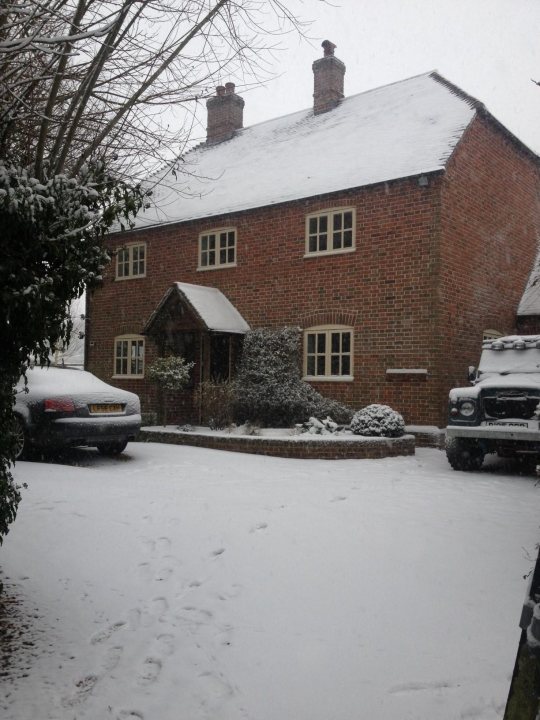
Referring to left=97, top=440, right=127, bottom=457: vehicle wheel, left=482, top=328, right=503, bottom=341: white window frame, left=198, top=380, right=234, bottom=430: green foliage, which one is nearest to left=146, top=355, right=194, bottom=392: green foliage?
left=198, top=380, right=234, bottom=430: green foliage

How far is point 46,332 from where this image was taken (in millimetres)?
3367

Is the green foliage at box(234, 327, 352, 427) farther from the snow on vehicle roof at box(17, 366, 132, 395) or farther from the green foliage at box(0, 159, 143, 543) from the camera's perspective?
the green foliage at box(0, 159, 143, 543)

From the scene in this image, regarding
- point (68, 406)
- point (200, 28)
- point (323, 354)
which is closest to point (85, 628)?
point (200, 28)

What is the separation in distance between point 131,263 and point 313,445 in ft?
34.9

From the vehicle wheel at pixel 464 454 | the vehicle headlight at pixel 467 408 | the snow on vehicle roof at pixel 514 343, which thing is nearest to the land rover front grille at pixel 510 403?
the vehicle headlight at pixel 467 408

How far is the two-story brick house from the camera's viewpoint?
44.4 feet

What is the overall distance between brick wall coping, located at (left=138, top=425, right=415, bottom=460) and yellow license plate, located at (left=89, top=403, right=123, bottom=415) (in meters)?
2.65

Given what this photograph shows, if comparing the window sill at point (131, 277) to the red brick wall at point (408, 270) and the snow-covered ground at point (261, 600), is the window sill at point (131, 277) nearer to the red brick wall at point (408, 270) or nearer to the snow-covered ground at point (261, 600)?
the red brick wall at point (408, 270)

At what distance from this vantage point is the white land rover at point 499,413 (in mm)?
9258

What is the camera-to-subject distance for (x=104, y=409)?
9.59m

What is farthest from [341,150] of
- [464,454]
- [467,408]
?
[464,454]

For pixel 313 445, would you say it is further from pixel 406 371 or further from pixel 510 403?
pixel 406 371

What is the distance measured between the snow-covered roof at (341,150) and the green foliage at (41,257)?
945 centimetres

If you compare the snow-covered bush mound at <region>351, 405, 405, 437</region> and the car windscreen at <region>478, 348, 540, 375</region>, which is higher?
the car windscreen at <region>478, 348, 540, 375</region>
